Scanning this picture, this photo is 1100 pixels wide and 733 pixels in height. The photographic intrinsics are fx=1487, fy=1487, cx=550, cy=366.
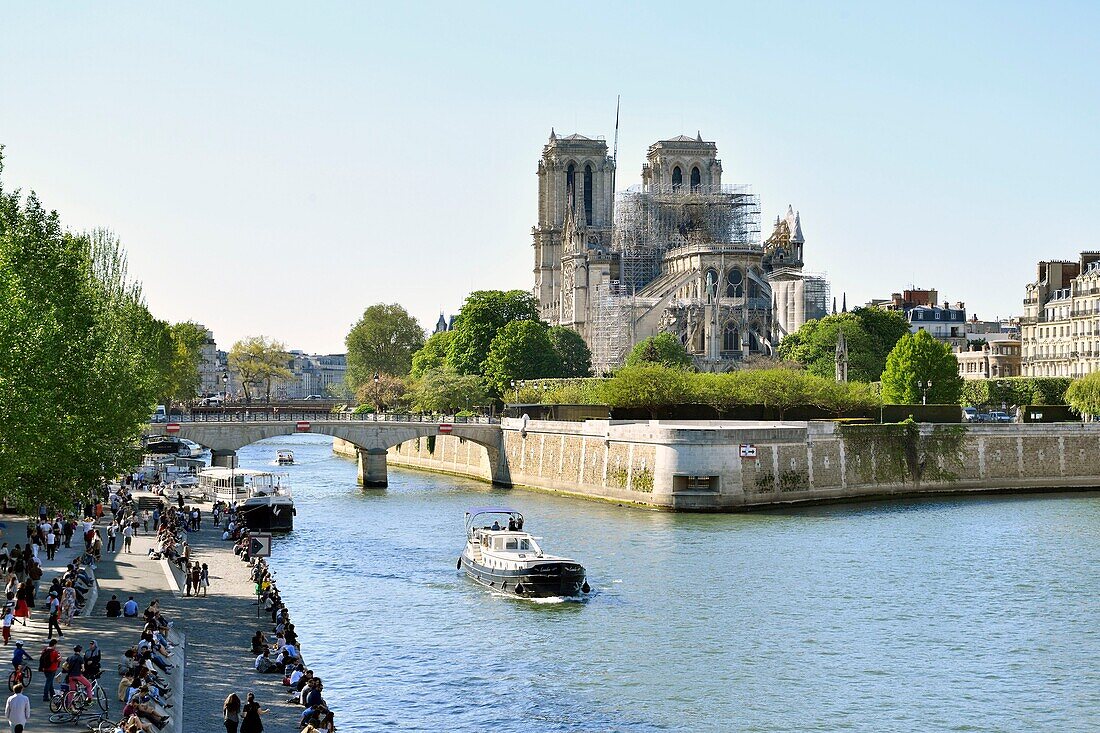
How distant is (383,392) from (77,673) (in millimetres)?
104145

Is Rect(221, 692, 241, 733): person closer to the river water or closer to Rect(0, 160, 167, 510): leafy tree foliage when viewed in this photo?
the river water

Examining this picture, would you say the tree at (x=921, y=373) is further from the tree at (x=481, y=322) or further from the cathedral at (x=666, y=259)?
the cathedral at (x=666, y=259)

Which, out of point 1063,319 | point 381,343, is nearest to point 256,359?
point 381,343

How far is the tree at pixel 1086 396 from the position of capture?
263 ft

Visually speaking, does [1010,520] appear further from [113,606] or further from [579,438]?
[113,606]

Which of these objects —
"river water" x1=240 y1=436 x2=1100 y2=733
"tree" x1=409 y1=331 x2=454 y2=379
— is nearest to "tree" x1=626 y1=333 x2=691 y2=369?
"tree" x1=409 y1=331 x2=454 y2=379

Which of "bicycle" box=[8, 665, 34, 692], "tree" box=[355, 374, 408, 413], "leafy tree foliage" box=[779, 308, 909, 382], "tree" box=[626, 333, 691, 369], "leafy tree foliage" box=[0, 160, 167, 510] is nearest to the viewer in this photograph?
"bicycle" box=[8, 665, 34, 692]

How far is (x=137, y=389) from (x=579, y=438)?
22616mm

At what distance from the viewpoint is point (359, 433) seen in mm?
77000

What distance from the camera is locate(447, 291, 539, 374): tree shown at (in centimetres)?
10762

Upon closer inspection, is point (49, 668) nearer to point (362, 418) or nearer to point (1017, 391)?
point (1017, 391)

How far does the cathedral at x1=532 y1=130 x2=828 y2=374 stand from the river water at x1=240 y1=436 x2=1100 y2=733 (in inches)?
2938

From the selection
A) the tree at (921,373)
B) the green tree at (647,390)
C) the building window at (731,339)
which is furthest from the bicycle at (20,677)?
the building window at (731,339)

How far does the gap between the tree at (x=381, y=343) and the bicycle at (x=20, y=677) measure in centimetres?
11999
